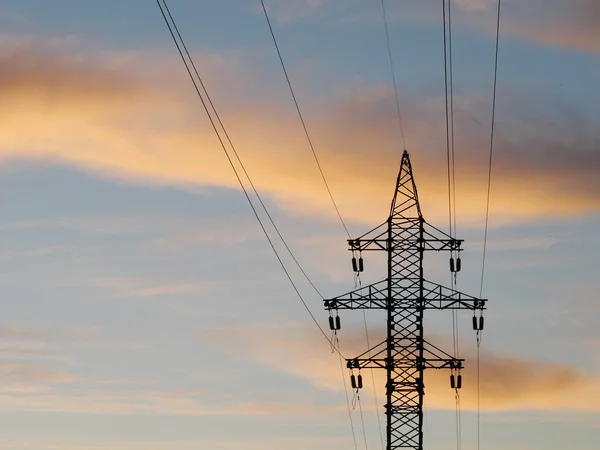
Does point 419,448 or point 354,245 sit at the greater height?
point 354,245

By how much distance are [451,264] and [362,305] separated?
28.9 ft

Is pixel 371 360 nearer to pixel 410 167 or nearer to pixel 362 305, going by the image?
pixel 362 305

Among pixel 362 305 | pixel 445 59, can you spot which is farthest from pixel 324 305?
pixel 445 59


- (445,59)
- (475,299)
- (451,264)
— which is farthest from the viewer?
(451,264)

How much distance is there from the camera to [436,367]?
99375 millimetres

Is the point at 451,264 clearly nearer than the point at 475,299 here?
No

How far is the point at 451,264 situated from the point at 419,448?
11798 mm

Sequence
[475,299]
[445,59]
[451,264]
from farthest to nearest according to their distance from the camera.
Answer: [451,264] < [475,299] < [445,59]

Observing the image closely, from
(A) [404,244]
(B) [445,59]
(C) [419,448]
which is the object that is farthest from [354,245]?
(B) [445,59]

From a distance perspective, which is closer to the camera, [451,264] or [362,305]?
[362,305]

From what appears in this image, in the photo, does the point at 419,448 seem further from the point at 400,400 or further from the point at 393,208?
the point at 393,208

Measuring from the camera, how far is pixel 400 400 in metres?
99.7

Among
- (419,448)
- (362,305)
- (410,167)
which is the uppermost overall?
(410,167)

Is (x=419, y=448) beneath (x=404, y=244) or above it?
beneath
